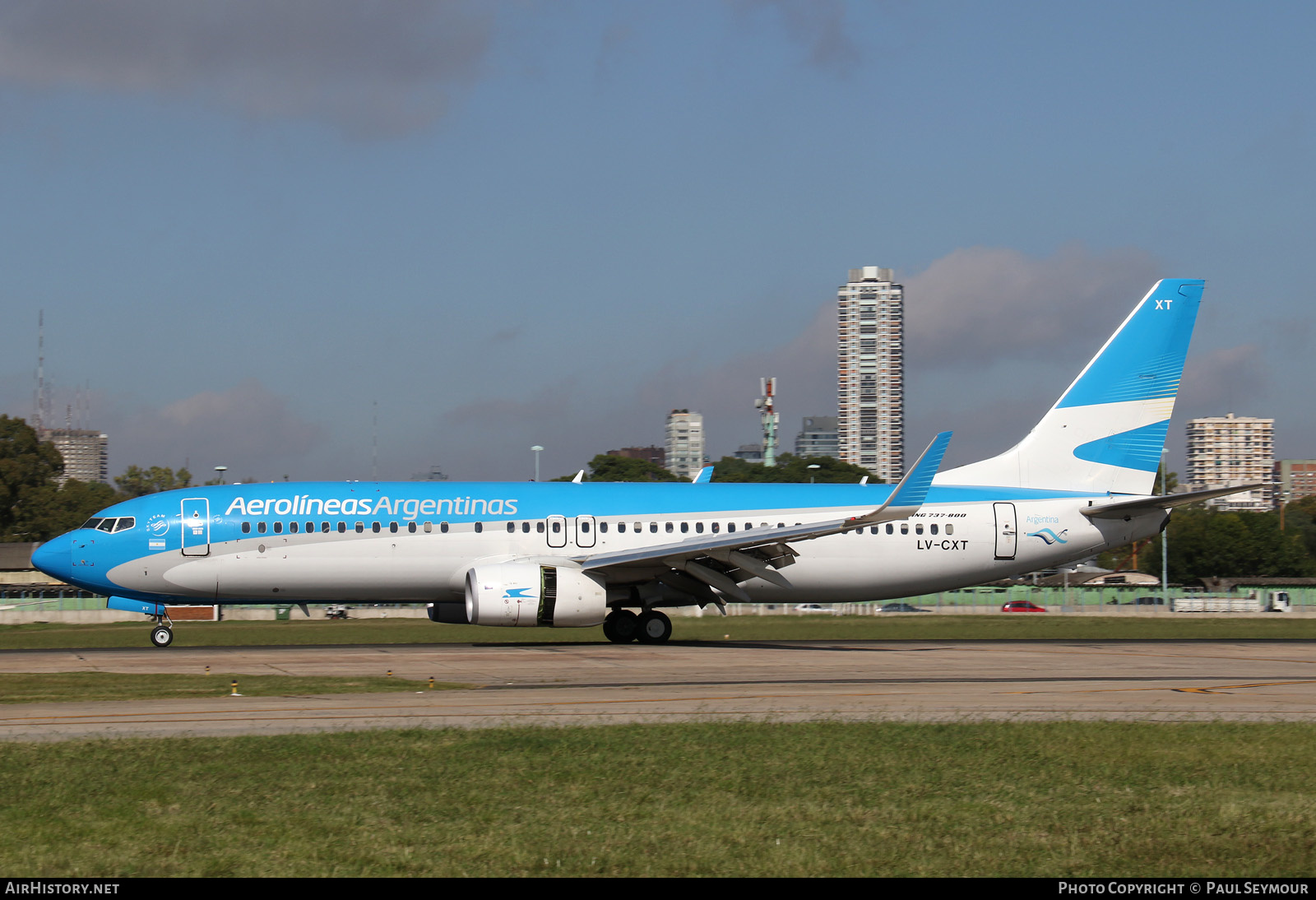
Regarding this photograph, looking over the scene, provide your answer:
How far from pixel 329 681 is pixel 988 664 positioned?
12716 millimetres

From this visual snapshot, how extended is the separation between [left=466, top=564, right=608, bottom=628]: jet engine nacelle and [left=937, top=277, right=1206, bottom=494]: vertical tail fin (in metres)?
11.1

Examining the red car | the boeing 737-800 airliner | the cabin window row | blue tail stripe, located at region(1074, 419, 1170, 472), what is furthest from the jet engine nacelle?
the red car

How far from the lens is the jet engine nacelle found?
28.0 metres

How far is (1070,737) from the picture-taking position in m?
14.0

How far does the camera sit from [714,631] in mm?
38812

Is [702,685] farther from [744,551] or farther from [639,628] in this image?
[639,628]

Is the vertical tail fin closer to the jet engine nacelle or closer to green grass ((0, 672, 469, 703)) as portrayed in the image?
the jet engine nacelle

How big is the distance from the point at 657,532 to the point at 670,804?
828 inches

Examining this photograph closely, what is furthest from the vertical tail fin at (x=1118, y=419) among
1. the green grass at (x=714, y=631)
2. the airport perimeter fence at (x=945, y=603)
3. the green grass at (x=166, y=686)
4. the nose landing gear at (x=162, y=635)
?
the nose landing gear at (x=162, y=635)

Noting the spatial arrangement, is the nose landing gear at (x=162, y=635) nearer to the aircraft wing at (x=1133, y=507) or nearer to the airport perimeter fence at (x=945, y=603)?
the airport perimeter fence at (x=945, y=603)

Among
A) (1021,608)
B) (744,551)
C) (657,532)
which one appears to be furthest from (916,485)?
(1021,608)

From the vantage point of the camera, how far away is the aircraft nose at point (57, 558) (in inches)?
1152

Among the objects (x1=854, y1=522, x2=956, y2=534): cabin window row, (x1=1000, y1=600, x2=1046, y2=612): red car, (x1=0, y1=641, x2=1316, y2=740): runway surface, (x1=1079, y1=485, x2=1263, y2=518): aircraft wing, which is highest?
(x1=1079, y1=485, x2=1263, y2=518): aircraft wing
